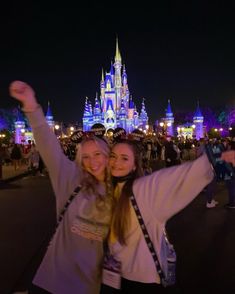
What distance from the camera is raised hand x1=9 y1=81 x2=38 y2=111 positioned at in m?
3.14

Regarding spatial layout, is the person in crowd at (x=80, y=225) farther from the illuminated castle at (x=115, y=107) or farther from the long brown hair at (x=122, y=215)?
the illuminated castle at (x=115, y=107)

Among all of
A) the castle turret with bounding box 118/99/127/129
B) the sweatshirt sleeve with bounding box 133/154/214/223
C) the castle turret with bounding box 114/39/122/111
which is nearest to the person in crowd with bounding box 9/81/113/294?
the sweatshirt sleeve with bounding box 133/154/214/223

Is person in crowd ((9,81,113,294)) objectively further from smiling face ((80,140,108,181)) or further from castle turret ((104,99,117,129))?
castle turret ((104,99,117,129))

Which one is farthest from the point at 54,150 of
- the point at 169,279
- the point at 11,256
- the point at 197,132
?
the point at 197,132

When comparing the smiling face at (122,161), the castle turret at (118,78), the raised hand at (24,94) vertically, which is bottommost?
the smiling face at (122,161)

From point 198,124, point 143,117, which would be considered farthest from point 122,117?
point 198,124

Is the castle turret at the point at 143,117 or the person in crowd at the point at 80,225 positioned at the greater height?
the castle turret at the point at 143,117

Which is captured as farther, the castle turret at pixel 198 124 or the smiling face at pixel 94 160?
the castle turret at pixel 198 124

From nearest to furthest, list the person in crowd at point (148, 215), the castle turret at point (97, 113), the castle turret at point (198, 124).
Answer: the person in crowd at point (148, 215)
the castle turret at point (198, 124)
the castle turret at point (97, 113)

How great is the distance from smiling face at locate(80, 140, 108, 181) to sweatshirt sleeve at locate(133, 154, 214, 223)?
1.11 ft

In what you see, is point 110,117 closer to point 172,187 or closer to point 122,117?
point 122,117

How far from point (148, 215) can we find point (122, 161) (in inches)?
16.3

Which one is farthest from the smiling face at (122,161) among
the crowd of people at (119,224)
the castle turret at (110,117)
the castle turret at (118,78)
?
the castle turret at (118,78)

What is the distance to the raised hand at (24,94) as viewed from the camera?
3139 mm
